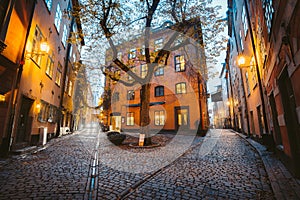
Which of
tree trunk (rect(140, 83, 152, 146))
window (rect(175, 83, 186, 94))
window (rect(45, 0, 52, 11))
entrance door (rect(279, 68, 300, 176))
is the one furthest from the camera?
window (rect(175, 83, 186, 94))

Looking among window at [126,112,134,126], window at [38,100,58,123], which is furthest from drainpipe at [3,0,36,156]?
window at [126,112,134,126]

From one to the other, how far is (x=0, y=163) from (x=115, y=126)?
1885cm

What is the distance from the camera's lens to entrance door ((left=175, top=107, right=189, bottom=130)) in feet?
58.5

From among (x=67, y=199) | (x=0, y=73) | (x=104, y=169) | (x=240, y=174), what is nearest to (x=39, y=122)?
(x=0, y=73)

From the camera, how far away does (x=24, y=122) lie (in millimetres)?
8273

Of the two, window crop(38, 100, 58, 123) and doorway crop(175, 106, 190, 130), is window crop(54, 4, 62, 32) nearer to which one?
window crop(38, 100, 58, 123)

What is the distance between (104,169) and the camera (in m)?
4.47

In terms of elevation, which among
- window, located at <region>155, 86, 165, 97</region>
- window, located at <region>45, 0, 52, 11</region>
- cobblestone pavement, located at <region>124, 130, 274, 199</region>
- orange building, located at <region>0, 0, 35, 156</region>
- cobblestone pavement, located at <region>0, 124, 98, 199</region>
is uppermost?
window, located at <region>45, 0, 52, 11</region>

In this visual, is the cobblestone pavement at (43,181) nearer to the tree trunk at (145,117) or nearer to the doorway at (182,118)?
the tree trunk at (145,117)

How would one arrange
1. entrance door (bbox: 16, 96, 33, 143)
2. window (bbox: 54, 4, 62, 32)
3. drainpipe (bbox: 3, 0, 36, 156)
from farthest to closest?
window (bbox: 54, 4, 62, 32) → entrance door (bbox: 16, 96, 33, 143) → drainpipe (bbox: 3, 0, 36, 156)

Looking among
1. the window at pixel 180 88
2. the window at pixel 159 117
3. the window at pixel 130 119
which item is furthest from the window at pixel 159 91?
the window at pixel 130 119

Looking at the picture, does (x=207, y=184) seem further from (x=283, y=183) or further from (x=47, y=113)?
(x=47, y=113)

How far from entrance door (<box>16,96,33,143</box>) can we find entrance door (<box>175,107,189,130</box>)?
45.7 feet

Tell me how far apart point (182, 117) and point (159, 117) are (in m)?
2.91
